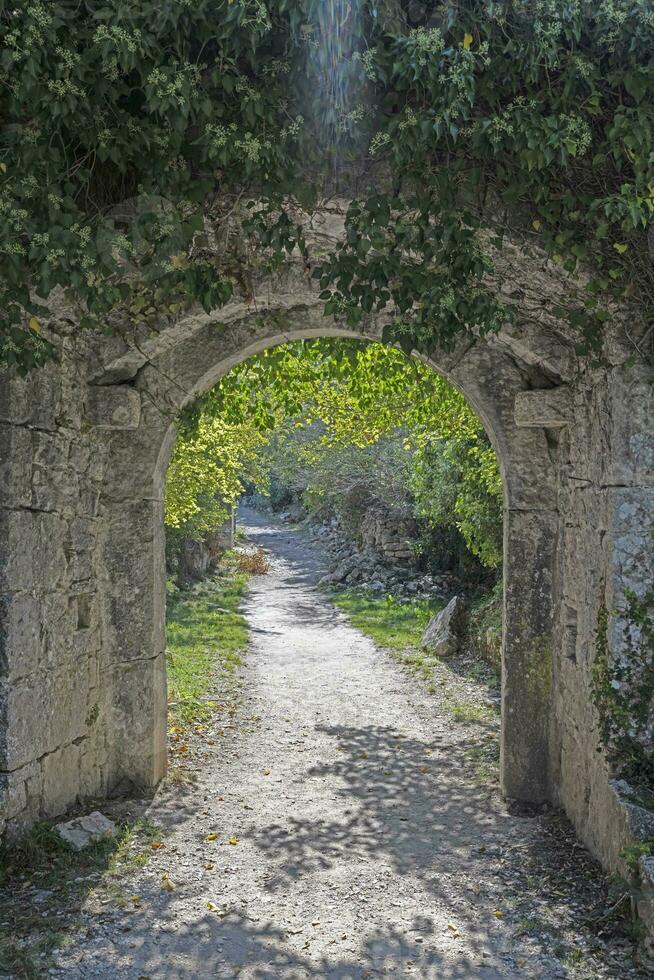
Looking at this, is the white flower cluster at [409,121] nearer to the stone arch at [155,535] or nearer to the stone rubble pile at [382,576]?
the stone arch at [155,535]

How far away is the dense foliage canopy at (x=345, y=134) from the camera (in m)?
2.98

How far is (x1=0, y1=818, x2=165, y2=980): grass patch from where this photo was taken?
338 centimetres

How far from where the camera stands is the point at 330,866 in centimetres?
438

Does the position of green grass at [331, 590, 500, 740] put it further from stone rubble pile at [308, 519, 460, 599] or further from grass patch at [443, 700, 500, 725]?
stone rubble pile at [308, 519, 460, 599]

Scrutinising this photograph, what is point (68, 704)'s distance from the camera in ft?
15.5

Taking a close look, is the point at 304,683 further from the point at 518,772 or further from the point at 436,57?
the point at 436,57

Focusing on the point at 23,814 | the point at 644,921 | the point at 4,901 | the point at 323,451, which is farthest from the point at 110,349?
the point at 323,451

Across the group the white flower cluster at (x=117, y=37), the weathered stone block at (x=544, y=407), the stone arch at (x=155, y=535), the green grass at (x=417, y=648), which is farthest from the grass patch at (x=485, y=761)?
the white flower cluster at (x=117, y=37)

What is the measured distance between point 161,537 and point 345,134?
306 centimetres

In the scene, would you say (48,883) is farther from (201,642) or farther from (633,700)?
(201,642)

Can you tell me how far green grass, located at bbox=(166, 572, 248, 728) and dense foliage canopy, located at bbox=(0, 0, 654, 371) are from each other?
4.73 m

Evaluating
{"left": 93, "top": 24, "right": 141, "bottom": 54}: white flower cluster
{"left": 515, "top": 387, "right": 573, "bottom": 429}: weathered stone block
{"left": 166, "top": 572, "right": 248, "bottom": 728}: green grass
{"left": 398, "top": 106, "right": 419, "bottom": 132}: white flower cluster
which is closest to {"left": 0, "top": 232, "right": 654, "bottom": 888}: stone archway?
{"left": 515, "top": 387, "right": 573, "bottom": 429}: weathered stone block

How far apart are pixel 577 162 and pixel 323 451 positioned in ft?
45.0

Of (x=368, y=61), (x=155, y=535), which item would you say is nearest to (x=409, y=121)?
(x=368, y=61)
